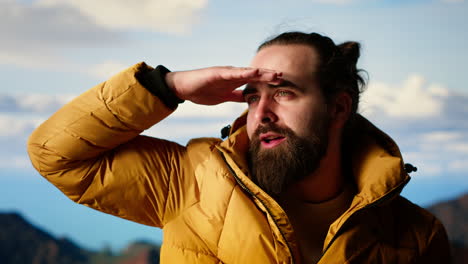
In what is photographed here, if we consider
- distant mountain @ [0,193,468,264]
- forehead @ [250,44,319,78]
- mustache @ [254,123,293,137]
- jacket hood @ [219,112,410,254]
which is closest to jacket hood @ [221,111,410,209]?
jacket hood @ [219,112,410,254]

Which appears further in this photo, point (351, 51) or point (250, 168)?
point (351, 51)

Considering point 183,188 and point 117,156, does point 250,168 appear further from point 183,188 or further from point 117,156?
point 117,156

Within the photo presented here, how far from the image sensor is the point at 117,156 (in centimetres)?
188

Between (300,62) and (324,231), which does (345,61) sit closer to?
(300,62)

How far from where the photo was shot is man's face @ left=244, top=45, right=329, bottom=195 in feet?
6.33

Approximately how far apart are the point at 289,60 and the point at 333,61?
0.24 m

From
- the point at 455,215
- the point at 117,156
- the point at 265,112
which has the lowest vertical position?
the point at 455,215

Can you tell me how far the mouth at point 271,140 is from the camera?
1.94 meters

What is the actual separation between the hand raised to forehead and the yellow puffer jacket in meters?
0.10

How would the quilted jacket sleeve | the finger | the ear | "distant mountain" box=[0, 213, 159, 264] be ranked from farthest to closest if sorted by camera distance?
"distant mountain" box=[0, 213, 159, 264] < the ear < the finger < the quilted jacket sleeve

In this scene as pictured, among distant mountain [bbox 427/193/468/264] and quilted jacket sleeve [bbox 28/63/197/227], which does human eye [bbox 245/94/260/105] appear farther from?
distant mountain [bbox 427/193/468/264]

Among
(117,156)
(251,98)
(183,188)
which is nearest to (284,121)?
(251,98)

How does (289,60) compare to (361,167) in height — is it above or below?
above

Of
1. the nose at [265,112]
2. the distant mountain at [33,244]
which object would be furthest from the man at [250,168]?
the distant mountain at [33,244]
